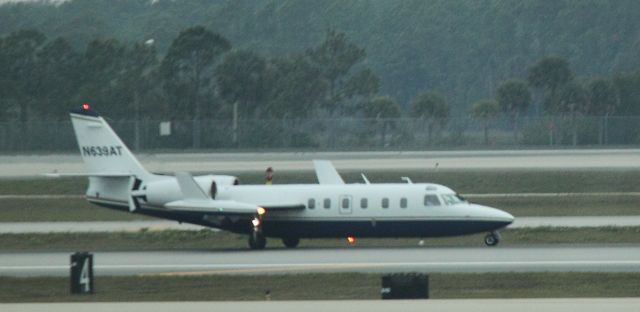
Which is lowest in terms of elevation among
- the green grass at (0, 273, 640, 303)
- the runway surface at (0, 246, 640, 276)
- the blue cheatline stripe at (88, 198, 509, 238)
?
the runway surface at (0, 246, 640, 276)

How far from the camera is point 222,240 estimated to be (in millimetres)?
34688

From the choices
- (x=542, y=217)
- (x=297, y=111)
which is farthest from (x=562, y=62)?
(x=542, y=217)

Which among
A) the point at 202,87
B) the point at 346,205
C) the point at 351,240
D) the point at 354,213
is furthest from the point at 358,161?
the point at 354,213

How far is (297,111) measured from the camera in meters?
88.5

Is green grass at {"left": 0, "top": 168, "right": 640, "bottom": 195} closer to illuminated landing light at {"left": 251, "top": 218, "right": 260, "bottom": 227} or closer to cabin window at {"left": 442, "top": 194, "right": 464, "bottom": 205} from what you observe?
cabin window at {"left": 442, "top": 194, "right": 464, "bottom": 205}

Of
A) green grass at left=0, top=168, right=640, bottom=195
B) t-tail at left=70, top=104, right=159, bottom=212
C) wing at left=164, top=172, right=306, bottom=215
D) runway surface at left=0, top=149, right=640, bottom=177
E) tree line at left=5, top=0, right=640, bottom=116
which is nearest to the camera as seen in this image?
wing at left=164, top=172, right=306, bottom=215

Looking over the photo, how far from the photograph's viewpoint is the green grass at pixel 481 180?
5028 cm

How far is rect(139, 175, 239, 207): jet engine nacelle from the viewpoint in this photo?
32.5 m

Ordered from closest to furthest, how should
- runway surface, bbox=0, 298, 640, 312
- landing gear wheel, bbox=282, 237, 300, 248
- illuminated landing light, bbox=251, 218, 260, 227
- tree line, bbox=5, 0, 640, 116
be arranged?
runway surface, bbox=0, 298, 640, 312, illuminated landing light, bbox=251, 218, 260, 227, landing gear wheel, bbox=282, 237, 300, 248, tree line, bbox=5, 0, 640, 116

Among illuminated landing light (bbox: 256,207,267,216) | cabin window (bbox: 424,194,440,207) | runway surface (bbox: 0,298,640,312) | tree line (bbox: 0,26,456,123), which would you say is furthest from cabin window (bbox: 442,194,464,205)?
tree line (bbox: 0,26,456,123)

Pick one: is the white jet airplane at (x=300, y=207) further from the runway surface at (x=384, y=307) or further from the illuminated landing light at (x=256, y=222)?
the runway surface at (x=384, y=307)

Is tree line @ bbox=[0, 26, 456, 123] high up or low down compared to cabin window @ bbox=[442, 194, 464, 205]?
up

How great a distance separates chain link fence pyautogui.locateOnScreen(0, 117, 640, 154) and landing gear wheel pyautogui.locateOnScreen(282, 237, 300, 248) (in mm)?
40122

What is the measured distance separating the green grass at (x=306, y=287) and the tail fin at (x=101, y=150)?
8.87m
